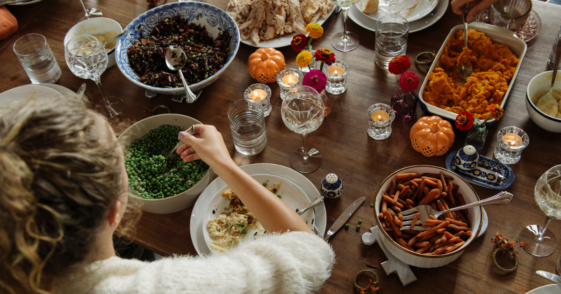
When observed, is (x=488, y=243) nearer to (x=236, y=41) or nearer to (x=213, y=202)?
(x=213, y=202)

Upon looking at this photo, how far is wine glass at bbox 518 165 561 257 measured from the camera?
120 cm

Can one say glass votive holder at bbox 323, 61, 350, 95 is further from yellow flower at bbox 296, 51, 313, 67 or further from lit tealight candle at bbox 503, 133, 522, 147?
lit tealight candle at bbox 503, 133, 522, 147

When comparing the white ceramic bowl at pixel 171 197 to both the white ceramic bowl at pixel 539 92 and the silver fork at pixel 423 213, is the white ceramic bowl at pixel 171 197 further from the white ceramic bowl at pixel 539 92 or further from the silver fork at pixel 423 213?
the white ceramic bowl at pixel 539 92

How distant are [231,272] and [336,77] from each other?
1103 mm

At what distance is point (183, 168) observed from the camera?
1572 mm

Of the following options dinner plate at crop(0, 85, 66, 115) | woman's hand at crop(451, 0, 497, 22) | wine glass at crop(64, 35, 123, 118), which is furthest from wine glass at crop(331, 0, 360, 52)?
dinner plate at crop(0, 85, 66, 115)

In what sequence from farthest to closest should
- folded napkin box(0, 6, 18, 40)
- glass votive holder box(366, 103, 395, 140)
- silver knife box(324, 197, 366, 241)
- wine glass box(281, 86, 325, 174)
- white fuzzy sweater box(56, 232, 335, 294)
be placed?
folded napkin box(0, 6, 18, 40), glass votive holder box(366, 103, 395, 140), wine glass box(281, 86, 325, 174), silver knife box(324, 197, 366, 241), white fuzzy sweater box(56, 232, 335, 294)

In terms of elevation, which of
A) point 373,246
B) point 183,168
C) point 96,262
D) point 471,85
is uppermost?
point 96,262

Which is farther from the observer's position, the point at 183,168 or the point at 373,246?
the point at 183,168

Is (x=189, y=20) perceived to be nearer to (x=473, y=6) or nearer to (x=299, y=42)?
(x=299, y=42)

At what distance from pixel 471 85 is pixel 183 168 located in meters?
1.32

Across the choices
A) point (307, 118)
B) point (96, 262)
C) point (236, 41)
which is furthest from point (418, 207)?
point (236, 41)

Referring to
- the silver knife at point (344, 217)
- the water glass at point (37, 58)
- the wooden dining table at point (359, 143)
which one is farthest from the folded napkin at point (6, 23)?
the silver knife at point (344, 217)

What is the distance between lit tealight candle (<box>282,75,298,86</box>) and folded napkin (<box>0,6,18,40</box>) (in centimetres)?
176
